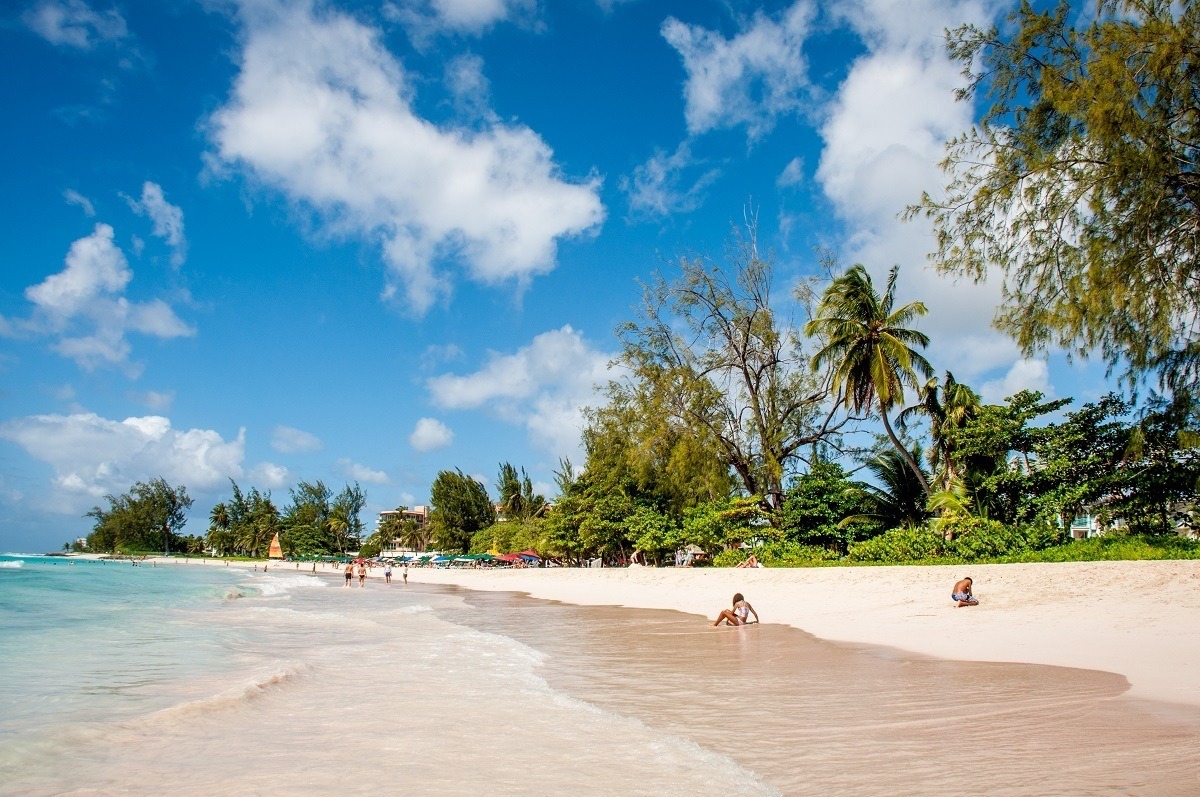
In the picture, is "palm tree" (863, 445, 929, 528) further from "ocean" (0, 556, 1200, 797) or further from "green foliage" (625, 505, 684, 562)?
"ocean" (0, 556, 1200, 797)

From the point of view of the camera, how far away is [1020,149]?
13.7 metres

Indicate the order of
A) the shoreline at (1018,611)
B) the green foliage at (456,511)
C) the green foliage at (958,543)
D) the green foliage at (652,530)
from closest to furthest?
the shoreline at (1018,611), the green foliage at (958,543), the green foliage at (652,530), the green foliage at (456,511)

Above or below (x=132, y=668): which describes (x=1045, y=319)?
above

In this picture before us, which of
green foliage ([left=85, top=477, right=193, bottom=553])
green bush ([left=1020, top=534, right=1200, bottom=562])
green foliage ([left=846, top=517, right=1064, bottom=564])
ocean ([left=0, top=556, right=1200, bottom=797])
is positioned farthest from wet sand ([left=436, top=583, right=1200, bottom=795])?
green foliage ([left=85, top=477, right=193, bottom=553])

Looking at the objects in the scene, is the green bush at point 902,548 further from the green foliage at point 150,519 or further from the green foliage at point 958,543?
the green foliage at point 150,519

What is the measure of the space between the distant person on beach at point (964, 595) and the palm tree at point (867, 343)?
11.2 m

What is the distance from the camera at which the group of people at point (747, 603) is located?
1420 centimetres

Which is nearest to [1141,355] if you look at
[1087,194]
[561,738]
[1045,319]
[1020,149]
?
[1045,319]

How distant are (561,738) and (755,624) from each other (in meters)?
10.3

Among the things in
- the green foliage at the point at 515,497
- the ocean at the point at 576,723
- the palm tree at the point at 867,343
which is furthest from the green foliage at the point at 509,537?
the ocean at the point at 576,723

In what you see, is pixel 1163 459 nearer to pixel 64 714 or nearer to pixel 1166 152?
pixel 1166 152

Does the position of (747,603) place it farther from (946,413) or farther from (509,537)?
(509,537)

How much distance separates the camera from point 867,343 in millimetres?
26531

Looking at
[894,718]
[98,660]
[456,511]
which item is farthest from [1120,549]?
[456,511]
